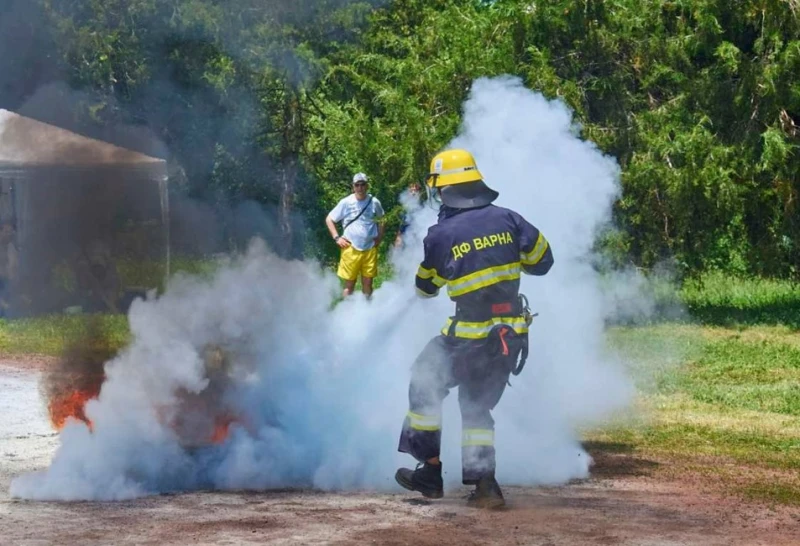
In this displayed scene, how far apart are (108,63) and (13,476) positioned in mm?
3001

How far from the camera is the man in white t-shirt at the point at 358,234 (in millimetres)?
15516

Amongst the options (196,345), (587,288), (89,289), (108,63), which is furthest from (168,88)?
(587,288)

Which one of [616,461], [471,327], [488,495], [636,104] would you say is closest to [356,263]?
[636,104]

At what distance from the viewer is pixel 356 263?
50.9 ft

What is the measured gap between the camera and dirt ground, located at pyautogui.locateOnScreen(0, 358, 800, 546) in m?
6.61

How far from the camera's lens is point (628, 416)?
1110cm

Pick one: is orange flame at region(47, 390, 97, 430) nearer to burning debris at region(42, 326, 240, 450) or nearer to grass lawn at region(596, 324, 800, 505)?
burning debris at region(42, 326, 240, 450)

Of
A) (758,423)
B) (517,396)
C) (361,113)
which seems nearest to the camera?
(517,396)

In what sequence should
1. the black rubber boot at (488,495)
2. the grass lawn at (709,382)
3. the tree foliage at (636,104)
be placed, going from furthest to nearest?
the tree foliage at (636,104) → the grass lawn at (709,382) → the black rubber boot at (488,495)

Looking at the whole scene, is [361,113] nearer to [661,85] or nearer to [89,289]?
[661,85]

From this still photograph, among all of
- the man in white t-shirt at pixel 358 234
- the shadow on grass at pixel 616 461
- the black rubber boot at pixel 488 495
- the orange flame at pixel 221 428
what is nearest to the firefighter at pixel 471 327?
the black rubber boot at pixel 488 495

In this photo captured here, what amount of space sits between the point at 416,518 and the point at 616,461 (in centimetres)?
248

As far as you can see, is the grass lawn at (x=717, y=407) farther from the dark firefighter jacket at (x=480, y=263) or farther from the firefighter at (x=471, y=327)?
the dark firefighter jacket at (x=480, y=263)

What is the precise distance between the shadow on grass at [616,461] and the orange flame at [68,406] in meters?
3.47
